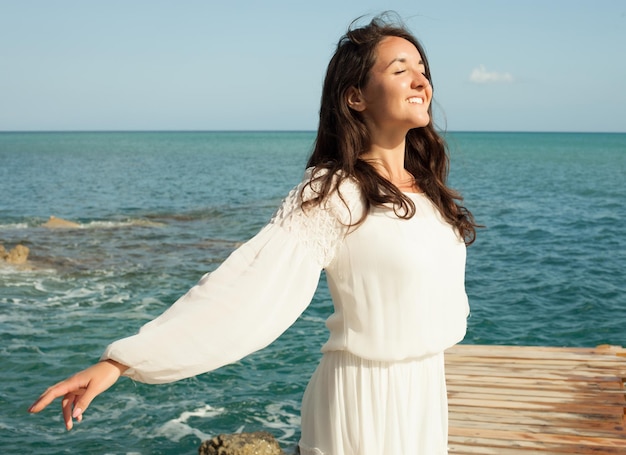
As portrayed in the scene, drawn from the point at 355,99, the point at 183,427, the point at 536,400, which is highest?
the point at 355,99

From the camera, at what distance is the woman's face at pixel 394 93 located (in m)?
2.31

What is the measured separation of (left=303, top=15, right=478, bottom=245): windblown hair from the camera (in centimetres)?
217

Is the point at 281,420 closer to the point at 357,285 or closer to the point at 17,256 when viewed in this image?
the point at 357,285

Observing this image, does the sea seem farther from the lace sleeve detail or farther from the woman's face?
the woman's face

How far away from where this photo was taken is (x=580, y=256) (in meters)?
18.4

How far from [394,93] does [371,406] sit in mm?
948

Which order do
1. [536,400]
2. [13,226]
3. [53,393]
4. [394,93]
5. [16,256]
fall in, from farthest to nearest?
[13,226] → [16,256] → [536,400] → [394,93] → [53,393]

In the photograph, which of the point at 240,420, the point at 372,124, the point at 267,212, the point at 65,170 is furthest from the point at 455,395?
the point at 65,170

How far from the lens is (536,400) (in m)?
5.88

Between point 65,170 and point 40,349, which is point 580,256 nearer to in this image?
point 40,349

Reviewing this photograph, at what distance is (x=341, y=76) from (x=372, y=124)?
0.60 ft

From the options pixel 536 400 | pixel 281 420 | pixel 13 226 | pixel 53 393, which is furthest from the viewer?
pixel 13 226

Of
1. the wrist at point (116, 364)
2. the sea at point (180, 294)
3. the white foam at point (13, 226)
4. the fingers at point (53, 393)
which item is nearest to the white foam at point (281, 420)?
the sea at point (180, 294)

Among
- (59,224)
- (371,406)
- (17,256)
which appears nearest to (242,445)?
(371,406)
